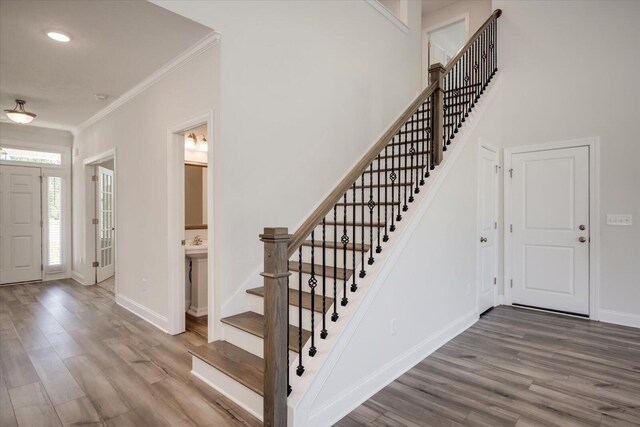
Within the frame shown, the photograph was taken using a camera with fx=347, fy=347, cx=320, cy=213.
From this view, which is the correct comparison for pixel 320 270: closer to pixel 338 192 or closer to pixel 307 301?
pixel 307 301

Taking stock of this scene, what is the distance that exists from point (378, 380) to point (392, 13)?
4.78 m

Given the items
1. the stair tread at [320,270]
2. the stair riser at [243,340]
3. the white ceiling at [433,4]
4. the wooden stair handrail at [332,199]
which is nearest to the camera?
the wooden stair handrail at [332,199]

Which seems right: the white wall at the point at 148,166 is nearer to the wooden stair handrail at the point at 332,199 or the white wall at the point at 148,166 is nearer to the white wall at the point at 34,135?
the wooden stair handrail at the point at 332,199

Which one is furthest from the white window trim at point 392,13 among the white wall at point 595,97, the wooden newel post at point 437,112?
the wooden newel post at point 437,112

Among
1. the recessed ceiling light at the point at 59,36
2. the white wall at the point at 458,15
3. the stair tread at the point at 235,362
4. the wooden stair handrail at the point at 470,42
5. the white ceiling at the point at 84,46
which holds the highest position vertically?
the white wall at the point at 458,15

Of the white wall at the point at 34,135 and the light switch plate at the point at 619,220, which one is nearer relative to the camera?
the light switch plate at the point at 619,220

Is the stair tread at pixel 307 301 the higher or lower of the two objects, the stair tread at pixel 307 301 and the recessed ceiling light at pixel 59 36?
the lower

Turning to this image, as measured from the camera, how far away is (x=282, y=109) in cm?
330

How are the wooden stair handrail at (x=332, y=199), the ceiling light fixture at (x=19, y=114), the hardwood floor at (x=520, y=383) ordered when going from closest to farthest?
the wooden stair handrail at (x=332, y=199) → the hardwood floor at (x=520, y=383) → the ceiling light fixture at (x=19, y=114)

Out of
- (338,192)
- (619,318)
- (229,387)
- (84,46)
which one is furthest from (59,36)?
(619,318)

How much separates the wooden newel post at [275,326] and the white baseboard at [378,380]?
16 centimetres

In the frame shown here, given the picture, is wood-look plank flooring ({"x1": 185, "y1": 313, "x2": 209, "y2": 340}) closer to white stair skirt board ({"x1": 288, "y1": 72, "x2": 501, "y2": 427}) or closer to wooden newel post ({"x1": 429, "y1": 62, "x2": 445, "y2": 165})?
white stair skirt board ({"x1": 288, "y1": 72, "x2": 501, "y2": 427})

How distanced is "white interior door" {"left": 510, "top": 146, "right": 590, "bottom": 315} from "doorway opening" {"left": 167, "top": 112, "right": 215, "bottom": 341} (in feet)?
12.4

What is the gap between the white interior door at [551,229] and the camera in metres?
4.02
